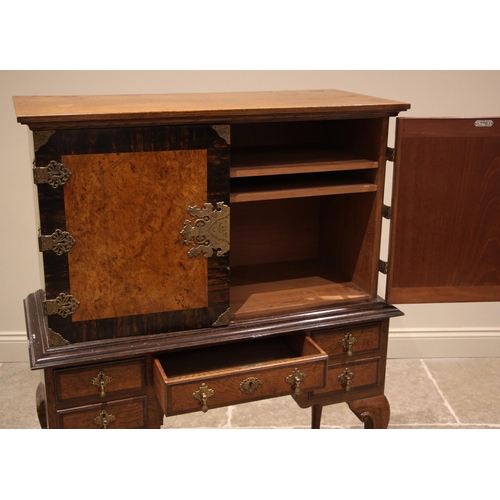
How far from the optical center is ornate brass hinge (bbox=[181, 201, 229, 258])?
6.06 feet

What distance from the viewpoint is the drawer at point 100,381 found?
1.85 meters

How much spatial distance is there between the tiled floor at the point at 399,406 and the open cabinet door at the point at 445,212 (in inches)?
34.1

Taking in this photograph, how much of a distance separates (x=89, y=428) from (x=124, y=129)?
0.84 m

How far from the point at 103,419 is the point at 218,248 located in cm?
58

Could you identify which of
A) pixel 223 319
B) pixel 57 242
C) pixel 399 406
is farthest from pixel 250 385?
pixel 399 406

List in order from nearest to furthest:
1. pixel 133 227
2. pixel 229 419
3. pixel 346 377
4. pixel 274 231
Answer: pixel 133 227 < pixel 346 377 < pixel 274 231 < pixel 229 419

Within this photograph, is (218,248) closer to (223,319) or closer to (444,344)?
(223,319)

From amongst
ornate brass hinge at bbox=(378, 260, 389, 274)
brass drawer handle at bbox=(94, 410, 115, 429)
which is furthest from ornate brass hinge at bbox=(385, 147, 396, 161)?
brass drawer handle at bbox=(94, 410, 115, 429)

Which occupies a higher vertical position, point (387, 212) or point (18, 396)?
point (387, 212)

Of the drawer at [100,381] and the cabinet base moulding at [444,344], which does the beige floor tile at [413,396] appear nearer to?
the cabinet base moulding at [444,344]

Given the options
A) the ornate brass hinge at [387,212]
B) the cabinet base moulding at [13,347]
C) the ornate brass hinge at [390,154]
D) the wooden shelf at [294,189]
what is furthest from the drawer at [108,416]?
the cabinet base moulding at [13,347]

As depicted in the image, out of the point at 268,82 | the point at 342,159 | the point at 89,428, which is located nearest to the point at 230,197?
the point at 342,159

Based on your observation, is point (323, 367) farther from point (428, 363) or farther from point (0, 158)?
point (0, 158)

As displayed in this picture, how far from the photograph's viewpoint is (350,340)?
211 centimetres
